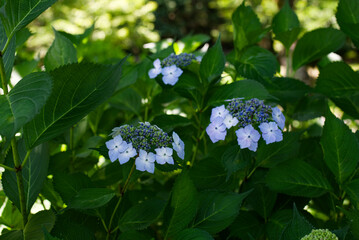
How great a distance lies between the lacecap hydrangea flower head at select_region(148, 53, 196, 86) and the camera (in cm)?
112

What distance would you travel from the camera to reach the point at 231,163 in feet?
3.26

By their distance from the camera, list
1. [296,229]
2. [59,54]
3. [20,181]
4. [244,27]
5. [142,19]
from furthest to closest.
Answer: [142,19] → [244,27] → [59,54] → [20,181] → [296,229]

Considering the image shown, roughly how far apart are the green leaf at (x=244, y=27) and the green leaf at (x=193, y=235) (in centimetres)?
65

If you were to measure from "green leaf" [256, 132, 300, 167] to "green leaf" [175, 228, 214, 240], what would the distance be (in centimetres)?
34

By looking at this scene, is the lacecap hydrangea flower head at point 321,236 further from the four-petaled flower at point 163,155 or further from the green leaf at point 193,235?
the four-petaled flower at point 163,155

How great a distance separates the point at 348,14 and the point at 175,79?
0.52m

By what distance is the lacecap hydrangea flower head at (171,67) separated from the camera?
3.67ft

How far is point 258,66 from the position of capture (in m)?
1.22

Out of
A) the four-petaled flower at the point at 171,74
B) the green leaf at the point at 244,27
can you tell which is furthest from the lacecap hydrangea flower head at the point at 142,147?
the green leaf at the point at 244,27

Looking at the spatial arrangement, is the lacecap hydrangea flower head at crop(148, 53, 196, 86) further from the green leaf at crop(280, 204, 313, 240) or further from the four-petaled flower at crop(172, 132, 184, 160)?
the green leaf at crop(280, 204, 313, 240)

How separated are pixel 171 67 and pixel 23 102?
48 centimetres

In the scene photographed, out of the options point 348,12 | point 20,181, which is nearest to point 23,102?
point 20,181

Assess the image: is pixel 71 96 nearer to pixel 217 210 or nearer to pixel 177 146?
pixel 177 146

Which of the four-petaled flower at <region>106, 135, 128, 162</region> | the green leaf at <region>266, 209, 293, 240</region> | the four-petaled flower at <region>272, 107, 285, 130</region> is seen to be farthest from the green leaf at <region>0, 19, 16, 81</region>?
the green leaf at <region>266, 209, 293, 240</region>
